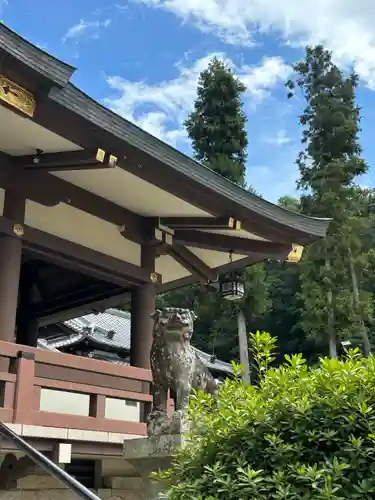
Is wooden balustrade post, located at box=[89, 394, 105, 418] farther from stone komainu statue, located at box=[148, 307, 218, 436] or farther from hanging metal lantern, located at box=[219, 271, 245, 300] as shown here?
hanging metal lantern, located at box=[219, 271, 245, 300]

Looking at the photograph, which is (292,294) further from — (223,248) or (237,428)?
(237,428)

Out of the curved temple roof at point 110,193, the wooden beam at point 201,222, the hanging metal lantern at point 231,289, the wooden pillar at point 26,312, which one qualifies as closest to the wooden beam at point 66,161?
the curved temple roof at point 110,193

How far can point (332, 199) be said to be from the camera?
24.9 metres

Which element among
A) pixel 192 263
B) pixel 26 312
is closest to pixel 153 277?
pixel 192 263

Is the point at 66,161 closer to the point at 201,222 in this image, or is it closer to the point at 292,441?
the point at 201,222

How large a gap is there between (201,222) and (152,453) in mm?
4200

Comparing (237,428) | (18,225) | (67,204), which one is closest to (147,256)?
(67,204)

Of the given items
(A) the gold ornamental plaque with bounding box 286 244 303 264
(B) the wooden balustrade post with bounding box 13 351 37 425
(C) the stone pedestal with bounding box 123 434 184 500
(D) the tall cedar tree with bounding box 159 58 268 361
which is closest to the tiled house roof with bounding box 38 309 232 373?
(D) the tall cedar tree with bounding box 159 58 268 361

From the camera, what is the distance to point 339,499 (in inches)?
92.6

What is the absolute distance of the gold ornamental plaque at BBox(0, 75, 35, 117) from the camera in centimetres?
487

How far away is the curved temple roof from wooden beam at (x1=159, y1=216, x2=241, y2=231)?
0.05 ft

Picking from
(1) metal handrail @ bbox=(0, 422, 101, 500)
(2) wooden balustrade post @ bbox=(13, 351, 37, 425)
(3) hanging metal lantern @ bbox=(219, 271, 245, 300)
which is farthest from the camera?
(3) hanging metal lantern @ bbox=(219, 271, 245, 300)

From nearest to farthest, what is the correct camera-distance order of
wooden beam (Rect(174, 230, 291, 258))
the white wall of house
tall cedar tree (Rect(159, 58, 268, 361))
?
the white wall of house
wooden beam (Rect(174, 230, 291, 258))
tall cedar tree (Rect(159, 58, 268, 361))

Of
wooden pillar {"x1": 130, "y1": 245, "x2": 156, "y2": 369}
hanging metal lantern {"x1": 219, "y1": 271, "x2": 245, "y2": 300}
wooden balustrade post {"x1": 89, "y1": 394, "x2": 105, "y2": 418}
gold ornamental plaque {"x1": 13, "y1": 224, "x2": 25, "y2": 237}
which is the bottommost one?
wooden balustrade post {"x1": 89, "y1": 394, "x2": 105, "y2": 418}
